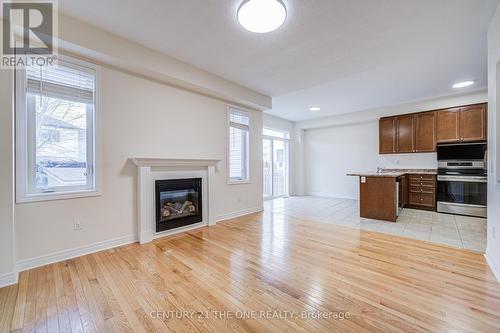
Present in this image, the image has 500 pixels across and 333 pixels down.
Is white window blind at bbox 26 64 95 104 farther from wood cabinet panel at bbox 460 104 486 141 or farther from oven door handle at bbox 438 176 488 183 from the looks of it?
wood cabinet panel at bbox 460 104 486 141

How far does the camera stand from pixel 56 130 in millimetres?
2520

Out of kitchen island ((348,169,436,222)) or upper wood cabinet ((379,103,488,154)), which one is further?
upper wood cabinet ((379,103,488,154))

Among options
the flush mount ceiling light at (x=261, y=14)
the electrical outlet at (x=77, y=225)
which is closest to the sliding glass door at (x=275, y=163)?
the flush mount ceiling light at (x=261, y=14)

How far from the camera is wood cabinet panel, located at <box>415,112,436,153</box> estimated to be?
202 inches

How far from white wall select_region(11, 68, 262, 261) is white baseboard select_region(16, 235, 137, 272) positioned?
5 cm

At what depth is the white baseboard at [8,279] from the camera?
1.97 m

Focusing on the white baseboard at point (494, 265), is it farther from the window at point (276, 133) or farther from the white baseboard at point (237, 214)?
the window at point (276, 133)

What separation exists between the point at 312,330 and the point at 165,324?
1.04 meters

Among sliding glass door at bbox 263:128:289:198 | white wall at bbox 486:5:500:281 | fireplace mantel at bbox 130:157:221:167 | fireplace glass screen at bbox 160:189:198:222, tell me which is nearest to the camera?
white wall at bbox 486:5:500:281

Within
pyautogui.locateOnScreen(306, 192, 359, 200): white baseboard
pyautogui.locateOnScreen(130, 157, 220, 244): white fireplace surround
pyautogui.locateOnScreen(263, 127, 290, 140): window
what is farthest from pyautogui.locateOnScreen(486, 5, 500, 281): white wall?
pyautogui.locateOnScreen(263, 127, 290, 140): window

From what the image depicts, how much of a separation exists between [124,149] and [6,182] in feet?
3.92

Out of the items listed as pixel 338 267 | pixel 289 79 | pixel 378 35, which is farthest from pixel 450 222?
pixel 289 79

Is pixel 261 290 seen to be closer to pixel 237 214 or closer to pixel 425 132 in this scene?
pixel 237 214

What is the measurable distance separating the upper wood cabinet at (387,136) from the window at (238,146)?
3.89 m
